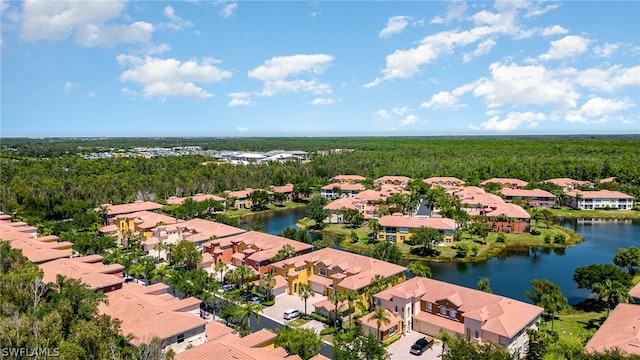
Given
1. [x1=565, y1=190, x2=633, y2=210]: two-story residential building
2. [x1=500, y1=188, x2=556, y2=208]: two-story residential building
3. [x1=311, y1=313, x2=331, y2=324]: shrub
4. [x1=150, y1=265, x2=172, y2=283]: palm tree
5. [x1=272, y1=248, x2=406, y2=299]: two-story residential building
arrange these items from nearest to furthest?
[x1=311, y1=313, x2=331, y2=324]: shrub < [x1=272, y1=248, x2=406, y2=299]: two-story residential building < [x1=150, y1=265, x2=172, y2=283]: palm tree < [x1=565, y1=190, x2=633, y2=210]: two-story residential building < [x1=500, y1=188, x2=556, y2=208]: two-story residential building

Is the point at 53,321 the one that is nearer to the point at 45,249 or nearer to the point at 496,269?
the point at 45,249

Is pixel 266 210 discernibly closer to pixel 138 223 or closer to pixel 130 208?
pixel 130 208

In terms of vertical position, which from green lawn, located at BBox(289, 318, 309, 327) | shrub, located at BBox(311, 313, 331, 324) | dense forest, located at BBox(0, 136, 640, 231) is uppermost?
dense forest, located at BBox(0, 136, 640, 231)

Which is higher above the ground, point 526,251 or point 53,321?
point 53,321

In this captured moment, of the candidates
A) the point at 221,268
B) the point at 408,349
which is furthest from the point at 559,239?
the point at 221,268

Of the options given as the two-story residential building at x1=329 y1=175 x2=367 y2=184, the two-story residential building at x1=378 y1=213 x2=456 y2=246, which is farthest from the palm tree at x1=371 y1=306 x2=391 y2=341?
the two-story residential building at x1=329 y1=175 x2=367 y2=184

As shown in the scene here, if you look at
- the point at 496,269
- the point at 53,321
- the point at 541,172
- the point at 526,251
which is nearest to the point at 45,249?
the point at 53,321

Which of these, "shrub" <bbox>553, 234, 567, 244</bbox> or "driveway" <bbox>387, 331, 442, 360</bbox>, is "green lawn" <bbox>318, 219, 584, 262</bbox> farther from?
"driveway" <bbox>387, 331, 442, 360</bbox>
